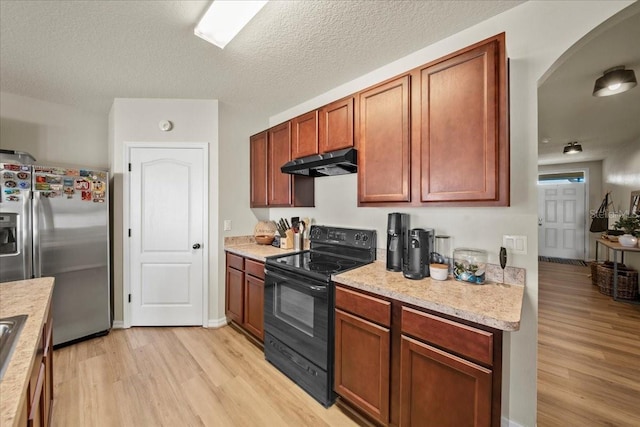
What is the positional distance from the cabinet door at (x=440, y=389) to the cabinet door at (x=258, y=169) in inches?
85.5

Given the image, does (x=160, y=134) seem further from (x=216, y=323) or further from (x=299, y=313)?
(x=299, y=313)

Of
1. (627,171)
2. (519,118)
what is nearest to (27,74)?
(519,118)

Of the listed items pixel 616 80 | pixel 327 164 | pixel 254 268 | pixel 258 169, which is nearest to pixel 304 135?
pixel 327 164

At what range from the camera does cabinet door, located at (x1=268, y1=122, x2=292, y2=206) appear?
268 centimetres

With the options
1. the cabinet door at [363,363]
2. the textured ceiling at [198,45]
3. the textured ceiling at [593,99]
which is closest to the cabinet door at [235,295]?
the cabinet door at [363,363]

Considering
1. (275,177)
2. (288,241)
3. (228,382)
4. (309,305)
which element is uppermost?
(275,177)

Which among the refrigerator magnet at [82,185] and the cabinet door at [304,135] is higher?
the cabinet door at [304,135]

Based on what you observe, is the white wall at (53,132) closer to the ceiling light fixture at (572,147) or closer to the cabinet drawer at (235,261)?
the cabinet drawer at (235,261)

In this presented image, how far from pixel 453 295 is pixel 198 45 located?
239 centimetres

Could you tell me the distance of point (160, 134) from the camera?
2.89 metres

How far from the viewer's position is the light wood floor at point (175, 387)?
66.6 inches

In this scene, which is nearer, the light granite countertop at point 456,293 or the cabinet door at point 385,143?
the light granite countertop at point 456,293

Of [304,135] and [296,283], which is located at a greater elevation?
[304,135]

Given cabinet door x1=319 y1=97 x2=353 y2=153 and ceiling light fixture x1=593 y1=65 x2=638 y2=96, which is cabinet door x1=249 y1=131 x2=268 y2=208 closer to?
cabinet door x1=319 y1=97 x2=353 y2=153
